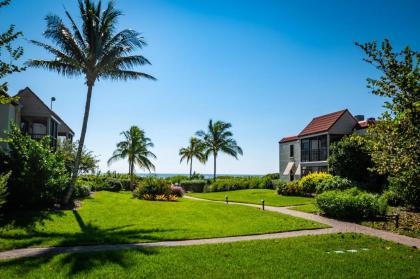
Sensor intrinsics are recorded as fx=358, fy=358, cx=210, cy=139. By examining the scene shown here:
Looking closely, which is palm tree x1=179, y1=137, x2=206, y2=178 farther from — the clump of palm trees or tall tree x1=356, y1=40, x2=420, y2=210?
tall tree x1=356, y1=40, x2=420, y2=210

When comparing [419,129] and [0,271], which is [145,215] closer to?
[0,271]

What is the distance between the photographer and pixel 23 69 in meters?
7.06

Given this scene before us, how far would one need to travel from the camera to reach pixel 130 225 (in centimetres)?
1381

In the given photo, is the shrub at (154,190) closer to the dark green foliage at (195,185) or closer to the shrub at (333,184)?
the shrub at (333,184)

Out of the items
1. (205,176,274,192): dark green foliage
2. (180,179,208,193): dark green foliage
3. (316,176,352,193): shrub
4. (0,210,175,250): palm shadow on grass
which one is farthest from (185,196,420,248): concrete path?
(180,179,208,193): dark green foliage

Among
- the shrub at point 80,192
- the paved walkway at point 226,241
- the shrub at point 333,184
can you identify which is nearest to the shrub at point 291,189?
the shrub at point 333,184

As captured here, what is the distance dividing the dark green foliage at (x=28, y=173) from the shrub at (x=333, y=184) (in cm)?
1833

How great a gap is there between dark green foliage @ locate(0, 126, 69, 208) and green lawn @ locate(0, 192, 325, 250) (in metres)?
1.16

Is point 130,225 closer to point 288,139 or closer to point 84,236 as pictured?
point 84,236

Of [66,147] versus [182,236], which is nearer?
[182,236]

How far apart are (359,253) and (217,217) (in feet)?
26.3

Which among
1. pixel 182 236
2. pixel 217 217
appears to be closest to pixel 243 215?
pixel 217 217

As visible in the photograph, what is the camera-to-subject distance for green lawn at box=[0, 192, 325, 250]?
11.1 m

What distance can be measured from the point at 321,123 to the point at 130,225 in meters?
27.3
